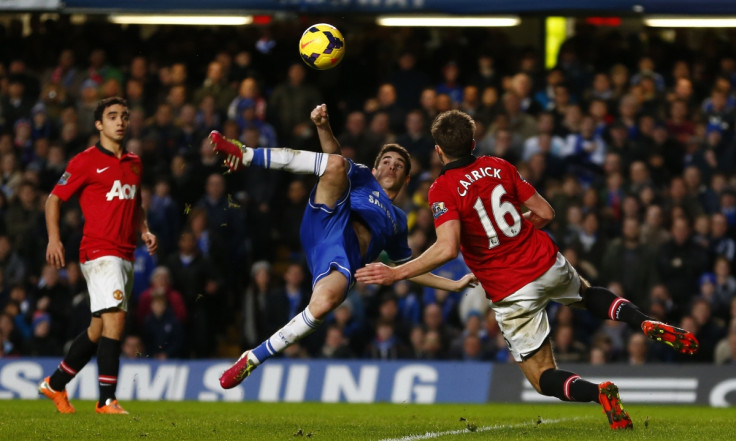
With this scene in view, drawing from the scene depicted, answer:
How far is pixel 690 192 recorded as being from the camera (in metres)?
15.5

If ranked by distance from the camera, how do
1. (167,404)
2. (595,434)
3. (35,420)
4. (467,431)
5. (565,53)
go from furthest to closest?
(565,53), (167,404), (35,420), (467,431), (595,434)

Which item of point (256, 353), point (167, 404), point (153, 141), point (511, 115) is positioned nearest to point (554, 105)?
point (511, 115)

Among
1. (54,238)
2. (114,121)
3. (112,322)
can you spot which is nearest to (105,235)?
(54,238)

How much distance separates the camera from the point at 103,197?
1015 centimetres

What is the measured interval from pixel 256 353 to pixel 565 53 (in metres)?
9.93

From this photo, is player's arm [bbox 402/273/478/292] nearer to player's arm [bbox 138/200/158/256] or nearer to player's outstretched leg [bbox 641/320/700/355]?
player's outstretched leg [bbox 641/320/700/355]

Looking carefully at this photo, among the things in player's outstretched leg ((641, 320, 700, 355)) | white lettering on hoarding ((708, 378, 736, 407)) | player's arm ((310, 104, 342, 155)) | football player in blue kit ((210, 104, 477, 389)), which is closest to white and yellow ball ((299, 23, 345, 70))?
football player in blue kit ((210, 104, 477, 389))

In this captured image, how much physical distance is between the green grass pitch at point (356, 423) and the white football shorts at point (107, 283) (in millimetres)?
872

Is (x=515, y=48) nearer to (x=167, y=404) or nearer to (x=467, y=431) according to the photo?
(x=167, y=404)

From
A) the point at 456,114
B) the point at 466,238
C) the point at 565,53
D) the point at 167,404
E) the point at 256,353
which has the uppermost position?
the point at 565,53

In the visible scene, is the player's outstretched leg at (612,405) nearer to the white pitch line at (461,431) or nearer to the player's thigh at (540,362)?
the player's thigh at (540,362)

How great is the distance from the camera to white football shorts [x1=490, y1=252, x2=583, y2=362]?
826 centimetres

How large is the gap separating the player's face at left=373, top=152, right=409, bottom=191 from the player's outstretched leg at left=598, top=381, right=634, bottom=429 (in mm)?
2800

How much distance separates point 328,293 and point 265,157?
104cm
